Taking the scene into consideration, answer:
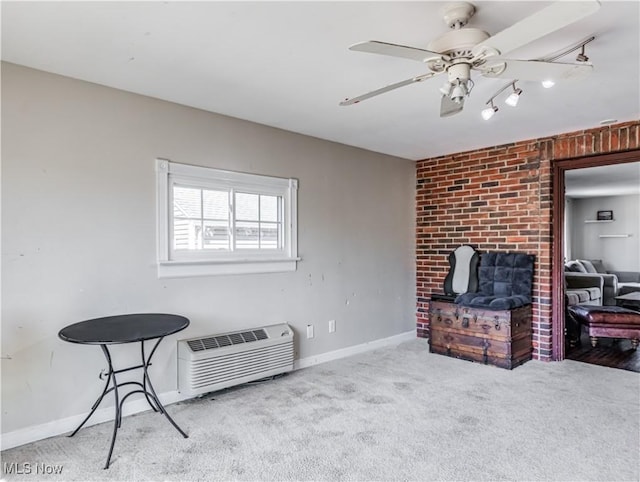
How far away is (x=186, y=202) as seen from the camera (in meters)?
3.12

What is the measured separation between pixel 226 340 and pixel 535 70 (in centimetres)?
263

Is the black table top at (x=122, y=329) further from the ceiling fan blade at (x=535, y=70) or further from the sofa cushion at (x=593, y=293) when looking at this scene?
the sofa cushion at (x=593, y=293)

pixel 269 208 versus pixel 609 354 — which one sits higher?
pixel 269 208

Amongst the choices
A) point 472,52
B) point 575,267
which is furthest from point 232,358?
point 575,267

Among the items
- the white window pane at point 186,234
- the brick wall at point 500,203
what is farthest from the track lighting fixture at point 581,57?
the white window pane at point 186,234

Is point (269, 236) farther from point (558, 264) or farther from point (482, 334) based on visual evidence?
point (558, 264)

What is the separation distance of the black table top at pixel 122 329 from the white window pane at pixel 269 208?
1287 millimetres

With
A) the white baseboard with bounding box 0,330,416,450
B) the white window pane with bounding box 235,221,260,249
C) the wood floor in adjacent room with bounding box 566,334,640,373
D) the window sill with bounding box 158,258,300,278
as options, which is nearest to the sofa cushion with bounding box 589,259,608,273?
the wood floor in adjacent room with bounding box 566,334,640,373

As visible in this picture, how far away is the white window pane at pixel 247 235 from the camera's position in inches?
135

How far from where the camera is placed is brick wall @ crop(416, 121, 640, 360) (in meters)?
3.87

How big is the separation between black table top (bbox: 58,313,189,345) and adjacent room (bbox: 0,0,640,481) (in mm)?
24

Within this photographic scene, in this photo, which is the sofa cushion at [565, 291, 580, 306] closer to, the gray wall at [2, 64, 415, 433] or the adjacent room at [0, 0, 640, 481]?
the adjacent room at [0, 0, 640, 481]

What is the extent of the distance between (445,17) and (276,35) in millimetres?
800

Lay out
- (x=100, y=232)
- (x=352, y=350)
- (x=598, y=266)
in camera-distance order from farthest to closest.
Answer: (x=598, y=266), (x=352, y=350), (x=100, y=232)
